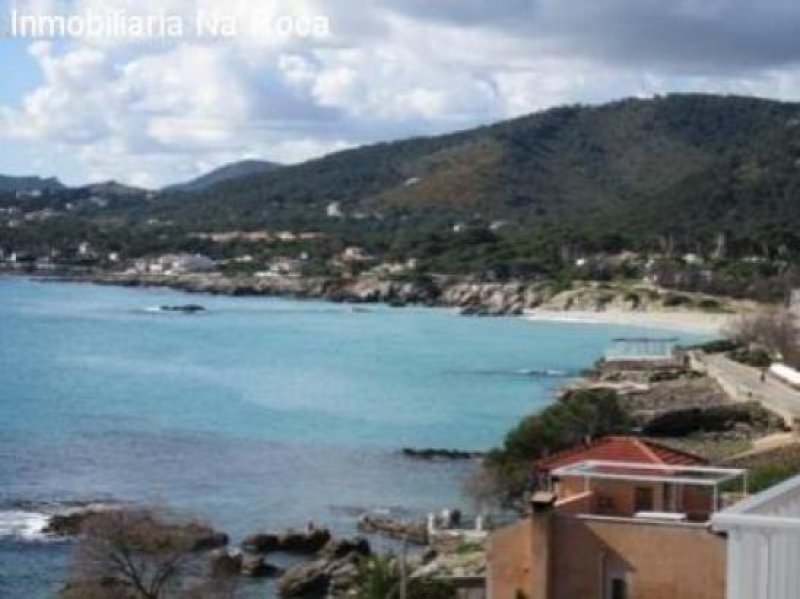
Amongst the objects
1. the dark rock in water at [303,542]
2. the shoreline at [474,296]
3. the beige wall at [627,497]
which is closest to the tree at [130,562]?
the dark rock in water at [303,542]

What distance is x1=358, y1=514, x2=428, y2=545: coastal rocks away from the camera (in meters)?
34.2

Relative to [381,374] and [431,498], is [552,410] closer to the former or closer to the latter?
[431,498]

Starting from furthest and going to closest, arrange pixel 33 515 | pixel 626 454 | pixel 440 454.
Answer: pixel 440 454 < pixel 33 515 < pixel 626 454

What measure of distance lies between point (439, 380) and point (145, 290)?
101 meters

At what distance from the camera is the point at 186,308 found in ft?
496

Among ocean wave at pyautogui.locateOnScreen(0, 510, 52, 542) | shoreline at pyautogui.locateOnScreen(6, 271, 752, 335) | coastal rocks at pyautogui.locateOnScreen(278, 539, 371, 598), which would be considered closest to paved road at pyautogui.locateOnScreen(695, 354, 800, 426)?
coastal rocks at pyautogui.locateOnScreen(278, 539, 371, 598)

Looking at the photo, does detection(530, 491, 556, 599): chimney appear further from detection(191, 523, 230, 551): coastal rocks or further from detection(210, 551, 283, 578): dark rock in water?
detection(210, 551, 283, 578): dark rock in water

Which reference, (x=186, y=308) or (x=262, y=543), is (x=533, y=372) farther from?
(x=186, y=308)

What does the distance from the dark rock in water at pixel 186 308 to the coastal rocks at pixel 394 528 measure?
4431 inches

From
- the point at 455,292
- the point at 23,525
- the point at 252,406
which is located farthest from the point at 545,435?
the point at 455,292

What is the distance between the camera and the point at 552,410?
139ft

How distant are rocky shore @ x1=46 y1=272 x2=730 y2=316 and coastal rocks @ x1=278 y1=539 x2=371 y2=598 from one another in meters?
88.4

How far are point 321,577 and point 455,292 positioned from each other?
401 ft

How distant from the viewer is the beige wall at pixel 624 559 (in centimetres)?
1454
